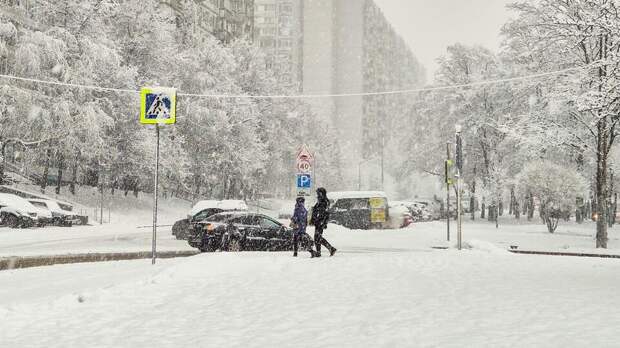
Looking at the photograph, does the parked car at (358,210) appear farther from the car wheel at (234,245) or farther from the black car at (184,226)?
the car wheel at (234,245)

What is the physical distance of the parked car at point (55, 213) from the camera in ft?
101

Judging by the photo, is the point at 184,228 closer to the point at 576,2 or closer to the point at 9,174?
the point at 576,2

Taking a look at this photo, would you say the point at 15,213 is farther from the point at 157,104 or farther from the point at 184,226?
the point at 157,104

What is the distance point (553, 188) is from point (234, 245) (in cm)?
2059

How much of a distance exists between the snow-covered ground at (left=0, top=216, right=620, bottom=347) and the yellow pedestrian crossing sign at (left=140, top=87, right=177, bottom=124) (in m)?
3.17

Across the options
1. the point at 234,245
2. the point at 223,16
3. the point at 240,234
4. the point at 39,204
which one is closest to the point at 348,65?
the point at 223,16

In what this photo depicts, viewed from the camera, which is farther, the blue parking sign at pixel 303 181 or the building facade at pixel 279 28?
the building facade at pixel 279 28

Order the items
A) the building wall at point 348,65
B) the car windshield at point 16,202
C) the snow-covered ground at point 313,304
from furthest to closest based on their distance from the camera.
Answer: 1. the building wall at point 348,65
2. the car windshield at point 16,202
3. the snow-covered ground at point 313,304

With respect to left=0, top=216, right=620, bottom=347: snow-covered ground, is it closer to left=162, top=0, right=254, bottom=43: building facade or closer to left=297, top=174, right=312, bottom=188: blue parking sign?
left=297, top=174, right=312, bottom=188: blue parking sign

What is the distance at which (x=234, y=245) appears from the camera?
1891cm

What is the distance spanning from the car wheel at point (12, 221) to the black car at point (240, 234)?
42.1 feet

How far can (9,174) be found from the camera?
133 ft

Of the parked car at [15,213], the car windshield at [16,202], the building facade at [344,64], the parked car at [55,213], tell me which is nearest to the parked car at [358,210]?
the parked car at [55,213]

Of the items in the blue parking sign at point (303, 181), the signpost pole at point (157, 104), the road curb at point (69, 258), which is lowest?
the road curb at point (69, 258)
